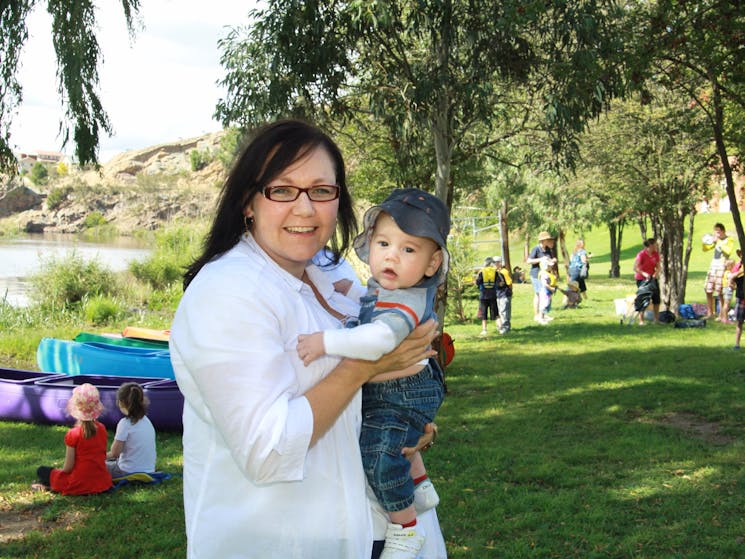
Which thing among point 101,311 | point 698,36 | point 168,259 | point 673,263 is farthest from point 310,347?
point 168,259

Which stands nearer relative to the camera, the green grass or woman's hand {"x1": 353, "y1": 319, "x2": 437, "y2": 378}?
woman's hand {"x1": 353, "y1": 319, "x2": 437, "y2": 378}

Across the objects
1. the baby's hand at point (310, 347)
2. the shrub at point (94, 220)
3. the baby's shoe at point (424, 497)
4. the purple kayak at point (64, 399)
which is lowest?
the purple kayak at point (64, 399)

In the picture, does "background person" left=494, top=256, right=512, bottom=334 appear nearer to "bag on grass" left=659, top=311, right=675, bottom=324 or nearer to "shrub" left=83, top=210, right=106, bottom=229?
"bag on grass" left=659, top=311, right=675, bottom=324

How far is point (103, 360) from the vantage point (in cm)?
1074

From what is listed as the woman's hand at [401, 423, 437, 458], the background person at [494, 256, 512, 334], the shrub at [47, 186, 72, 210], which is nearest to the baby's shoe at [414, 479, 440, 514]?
the woman's hand at [401, 423, 437, 458]

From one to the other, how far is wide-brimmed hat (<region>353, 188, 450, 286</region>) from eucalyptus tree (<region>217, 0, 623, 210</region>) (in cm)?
649

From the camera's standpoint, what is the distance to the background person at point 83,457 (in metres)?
A: 6.41

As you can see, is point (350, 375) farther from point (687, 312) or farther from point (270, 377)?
point (687, 312)

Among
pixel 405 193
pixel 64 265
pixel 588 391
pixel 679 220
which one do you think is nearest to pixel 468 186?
pixel 679 220

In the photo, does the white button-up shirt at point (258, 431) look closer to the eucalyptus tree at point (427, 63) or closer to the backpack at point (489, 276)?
the eucalyptus tree at point (427, 63)

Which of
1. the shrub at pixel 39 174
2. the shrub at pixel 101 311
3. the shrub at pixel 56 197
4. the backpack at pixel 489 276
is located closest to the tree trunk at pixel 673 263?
the backpack at pixel 489 276

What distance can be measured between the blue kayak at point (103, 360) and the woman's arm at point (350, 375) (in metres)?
8.45

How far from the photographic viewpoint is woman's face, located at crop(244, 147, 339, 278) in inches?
80.1

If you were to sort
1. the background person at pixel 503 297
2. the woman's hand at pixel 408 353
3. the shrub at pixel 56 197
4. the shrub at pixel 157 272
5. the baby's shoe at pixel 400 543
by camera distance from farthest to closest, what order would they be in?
1. the shrub at pixel 56 197
2. the shrub at pixel 157 272
3. the background person at pixel 503 297
4. the baby's shoe at pixel 400 543
5. the woman's hand at pixel 408 353
